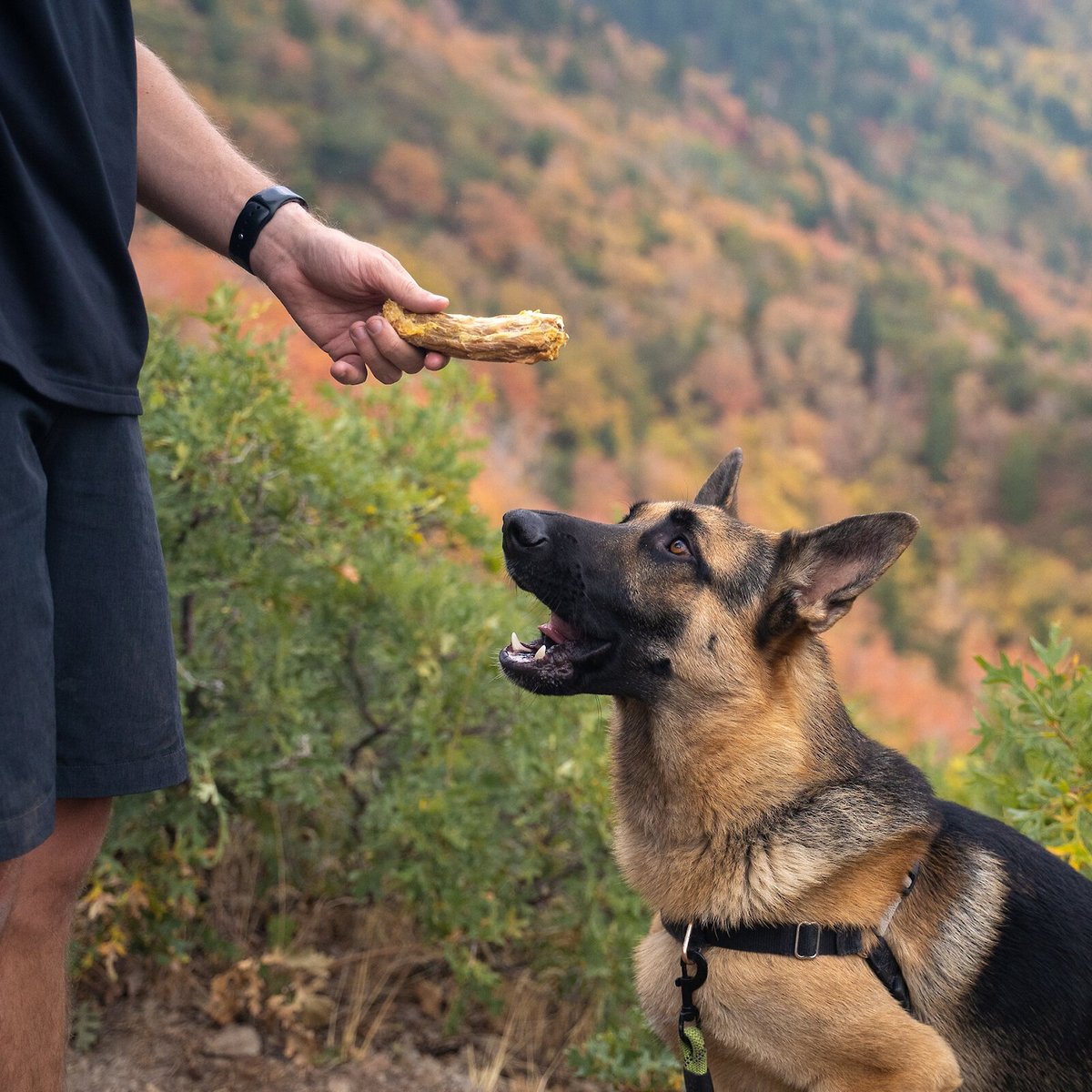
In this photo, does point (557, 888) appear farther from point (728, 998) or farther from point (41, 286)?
point (41, 286)

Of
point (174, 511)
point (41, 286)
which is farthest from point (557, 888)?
point (41, 286)

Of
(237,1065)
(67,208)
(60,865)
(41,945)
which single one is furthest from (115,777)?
(237,1065)

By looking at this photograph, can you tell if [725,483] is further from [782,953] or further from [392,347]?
[782,953]

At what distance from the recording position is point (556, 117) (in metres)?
41.6

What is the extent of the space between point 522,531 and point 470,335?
1.63 feet

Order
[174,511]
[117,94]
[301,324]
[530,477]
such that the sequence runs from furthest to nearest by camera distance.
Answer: [530,477]
[174,511]
[301,324]
[117,94]

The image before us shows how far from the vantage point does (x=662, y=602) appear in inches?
112

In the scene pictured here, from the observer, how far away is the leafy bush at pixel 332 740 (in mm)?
3471

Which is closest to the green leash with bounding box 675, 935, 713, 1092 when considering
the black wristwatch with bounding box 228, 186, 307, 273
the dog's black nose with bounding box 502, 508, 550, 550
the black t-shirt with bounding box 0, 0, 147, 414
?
the dog's black nose with bounding box 502, 508, 550, 550

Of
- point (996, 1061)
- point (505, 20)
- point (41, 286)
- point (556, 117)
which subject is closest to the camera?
point (41, 286)

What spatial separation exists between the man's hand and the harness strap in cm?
142

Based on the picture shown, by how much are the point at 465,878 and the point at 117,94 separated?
8.21 feet

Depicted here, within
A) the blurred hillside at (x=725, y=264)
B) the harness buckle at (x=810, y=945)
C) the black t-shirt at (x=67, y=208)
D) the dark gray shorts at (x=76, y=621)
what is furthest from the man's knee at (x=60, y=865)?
the blurred hillside at (x=725, y=264)

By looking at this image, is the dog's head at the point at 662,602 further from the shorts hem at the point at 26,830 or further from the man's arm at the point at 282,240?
the shorts hem at the point at 26,830
